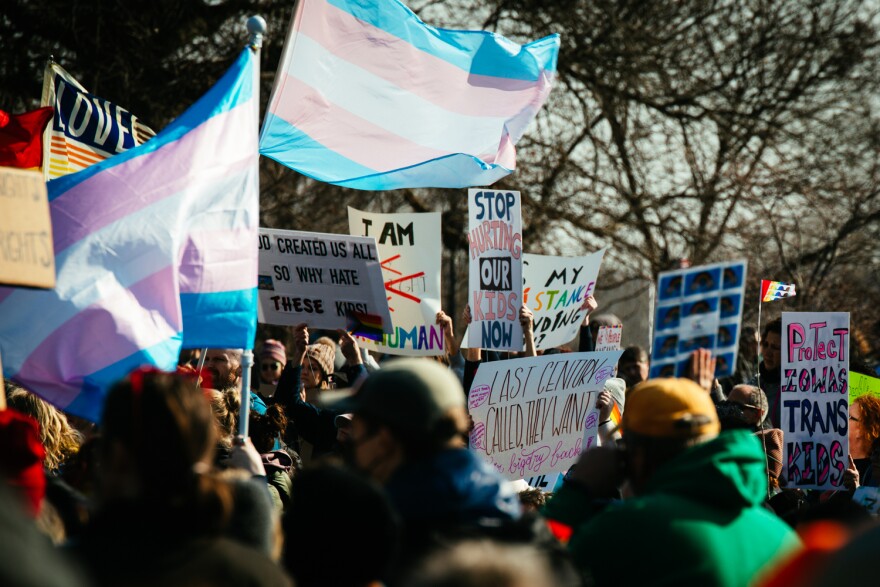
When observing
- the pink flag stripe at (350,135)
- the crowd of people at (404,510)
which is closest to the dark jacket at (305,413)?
the pink flag stripe at (350,135)

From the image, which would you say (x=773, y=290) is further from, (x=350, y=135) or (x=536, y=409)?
(x=350, y=135)

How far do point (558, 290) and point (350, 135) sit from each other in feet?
6.35

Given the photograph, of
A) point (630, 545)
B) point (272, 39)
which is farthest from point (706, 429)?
point (272, 39)

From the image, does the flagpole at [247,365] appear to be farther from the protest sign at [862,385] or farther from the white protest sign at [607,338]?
the protest sign at [862,385]

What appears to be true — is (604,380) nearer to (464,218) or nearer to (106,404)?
(106,404)

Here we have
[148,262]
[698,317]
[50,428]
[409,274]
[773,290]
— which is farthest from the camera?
[409,274]

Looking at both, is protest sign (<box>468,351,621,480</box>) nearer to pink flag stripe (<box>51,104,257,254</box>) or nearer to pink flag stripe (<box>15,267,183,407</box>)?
pink flag stripe (<box>51,104,257,254</box>)

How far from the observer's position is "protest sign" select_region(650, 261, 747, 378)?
3.83m

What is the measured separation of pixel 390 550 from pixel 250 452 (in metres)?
1.61

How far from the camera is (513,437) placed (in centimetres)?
641

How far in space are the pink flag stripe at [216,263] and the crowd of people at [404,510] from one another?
79cm

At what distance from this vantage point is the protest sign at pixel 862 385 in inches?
271

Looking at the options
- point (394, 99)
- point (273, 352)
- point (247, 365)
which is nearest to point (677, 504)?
point (247, 365)

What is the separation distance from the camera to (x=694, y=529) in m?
2.90
